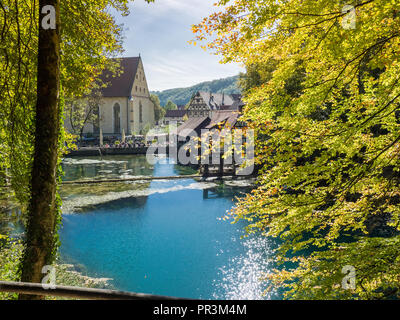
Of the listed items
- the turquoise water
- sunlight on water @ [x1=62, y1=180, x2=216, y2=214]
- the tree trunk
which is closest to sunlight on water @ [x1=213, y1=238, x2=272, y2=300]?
the turquoise water

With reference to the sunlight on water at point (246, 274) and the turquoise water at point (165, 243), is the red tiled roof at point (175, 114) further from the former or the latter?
the sunlight on water at point (246, 274)

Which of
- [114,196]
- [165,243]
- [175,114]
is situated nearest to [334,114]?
[165,243]

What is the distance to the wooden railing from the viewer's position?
189 centimetres

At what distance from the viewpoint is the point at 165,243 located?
1309cm

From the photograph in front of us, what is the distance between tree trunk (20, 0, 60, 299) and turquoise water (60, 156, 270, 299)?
5.83 m

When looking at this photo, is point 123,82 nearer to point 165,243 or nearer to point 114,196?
point 114,196

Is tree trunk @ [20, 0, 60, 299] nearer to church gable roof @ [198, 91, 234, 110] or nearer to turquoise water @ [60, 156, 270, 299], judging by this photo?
turquoise water @ [60, 156, 270, 299]

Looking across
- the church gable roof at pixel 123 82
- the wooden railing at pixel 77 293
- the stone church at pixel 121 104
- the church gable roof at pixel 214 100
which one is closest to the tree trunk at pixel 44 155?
the wooden railing at pixel 77 293

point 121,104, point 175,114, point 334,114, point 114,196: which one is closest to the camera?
point 334,114

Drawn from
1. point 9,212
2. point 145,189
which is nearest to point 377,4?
point 9,212

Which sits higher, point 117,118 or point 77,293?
point 117,118

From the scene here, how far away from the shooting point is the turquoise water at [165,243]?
9727mm

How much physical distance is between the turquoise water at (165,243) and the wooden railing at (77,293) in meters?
7.54

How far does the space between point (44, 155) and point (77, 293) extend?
2.60 m
